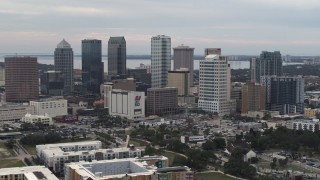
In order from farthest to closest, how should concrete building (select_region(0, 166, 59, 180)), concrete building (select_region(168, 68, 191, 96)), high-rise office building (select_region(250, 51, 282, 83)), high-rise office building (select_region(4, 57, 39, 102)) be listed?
1. high-rise office building (select_region(250, 51, 282, 83))
2. concrete building (select_region(168, 68, 191, 96))
3. high-rise office building (select_region(4, 57, 39, 102))
4. concrete building (select_region(0, 166, 59, 180))

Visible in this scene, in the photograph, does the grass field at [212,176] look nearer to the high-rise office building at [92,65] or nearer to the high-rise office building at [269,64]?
the high-rise office building at [269,64]

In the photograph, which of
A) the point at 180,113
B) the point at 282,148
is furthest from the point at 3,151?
the point at 180,113

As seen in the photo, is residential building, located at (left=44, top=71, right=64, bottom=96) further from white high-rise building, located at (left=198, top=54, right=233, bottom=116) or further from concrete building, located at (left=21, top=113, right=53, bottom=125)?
white high-rise building, located at (left=198, top=54, right=233, bottom=116)

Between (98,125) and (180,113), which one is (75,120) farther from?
(180,113)

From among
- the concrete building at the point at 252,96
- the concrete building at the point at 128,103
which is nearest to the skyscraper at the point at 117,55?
the concrete building at the point at 128,103

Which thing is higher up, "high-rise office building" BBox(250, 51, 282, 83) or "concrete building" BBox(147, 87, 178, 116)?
"high-rise office building" BBox(250, 51, 282, 83)

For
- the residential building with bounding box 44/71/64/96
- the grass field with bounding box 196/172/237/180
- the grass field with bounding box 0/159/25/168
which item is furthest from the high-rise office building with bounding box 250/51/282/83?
the grass field with bounding box 0/159/25/168
